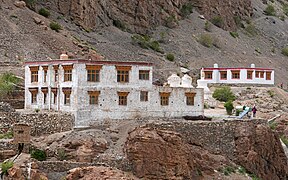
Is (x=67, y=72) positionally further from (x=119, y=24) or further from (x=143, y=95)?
(x=119, y=24)

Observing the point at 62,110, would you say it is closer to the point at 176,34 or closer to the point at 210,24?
the point at 176,34

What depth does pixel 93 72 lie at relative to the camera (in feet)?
129

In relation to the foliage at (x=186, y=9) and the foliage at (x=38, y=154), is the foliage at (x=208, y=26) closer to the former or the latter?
the foliage at (x=186, y=9)

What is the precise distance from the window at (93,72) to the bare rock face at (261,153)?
30.8ft

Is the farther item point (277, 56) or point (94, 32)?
point (277, 56)

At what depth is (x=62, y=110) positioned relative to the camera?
40.1 metres

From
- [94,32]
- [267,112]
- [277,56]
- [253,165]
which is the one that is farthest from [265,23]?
[253,165]

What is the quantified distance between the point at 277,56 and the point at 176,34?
16.5 metres

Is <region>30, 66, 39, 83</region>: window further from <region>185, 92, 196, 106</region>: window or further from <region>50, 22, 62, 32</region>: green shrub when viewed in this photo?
<region>50, 22, 62, 32</region>: green shrub

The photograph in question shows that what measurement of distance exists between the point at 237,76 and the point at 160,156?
3010cm

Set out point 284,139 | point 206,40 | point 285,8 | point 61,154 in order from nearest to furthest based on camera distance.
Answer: point 61,154 → point 284,139 → point 206,40 → point 285,8

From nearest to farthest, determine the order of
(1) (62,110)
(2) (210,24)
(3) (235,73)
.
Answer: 1. (1) (62,110)
2. (3) (235,73)
3. (2) (210,24)

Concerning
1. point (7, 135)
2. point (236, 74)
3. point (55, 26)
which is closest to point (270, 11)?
point (236, 74)

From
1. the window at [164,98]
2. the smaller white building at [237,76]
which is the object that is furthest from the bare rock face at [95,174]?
the smaller white building at [237,76]
